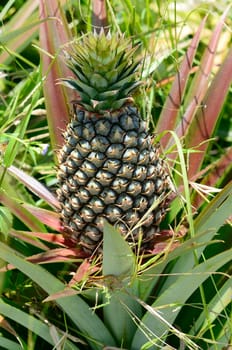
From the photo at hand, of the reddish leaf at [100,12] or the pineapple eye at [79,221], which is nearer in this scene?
the pineapple eye at [79,221]

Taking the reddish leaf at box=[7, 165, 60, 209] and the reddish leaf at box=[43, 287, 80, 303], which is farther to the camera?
the reddish leaf at box=[7, 165, 60, 209]

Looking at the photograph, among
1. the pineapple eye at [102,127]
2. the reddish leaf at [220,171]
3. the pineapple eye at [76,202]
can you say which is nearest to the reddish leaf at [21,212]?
the pineapple eye at [76,202]

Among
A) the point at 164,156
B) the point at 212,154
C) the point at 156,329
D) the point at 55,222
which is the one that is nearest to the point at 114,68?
the point at 164,156

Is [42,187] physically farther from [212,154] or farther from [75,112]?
[212,154]

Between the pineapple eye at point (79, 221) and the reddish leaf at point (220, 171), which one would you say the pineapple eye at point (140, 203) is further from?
the reddish leaf at point (220, 171)

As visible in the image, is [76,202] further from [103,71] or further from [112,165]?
[103,71]

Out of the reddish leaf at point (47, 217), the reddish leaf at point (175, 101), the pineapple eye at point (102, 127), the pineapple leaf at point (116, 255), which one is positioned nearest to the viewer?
the pineapple leaf at point (116, 255)

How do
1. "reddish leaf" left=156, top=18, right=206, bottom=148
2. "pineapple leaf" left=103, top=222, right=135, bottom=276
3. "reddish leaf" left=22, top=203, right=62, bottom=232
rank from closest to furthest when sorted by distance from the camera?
"pineapple leaf" left=103, top=222, right=135, bottom=276 → "reddish leaf" left=22, top=203, right=62, bottom=232 → "reddish leaf" left=156, top=18, right=206, bottom=148

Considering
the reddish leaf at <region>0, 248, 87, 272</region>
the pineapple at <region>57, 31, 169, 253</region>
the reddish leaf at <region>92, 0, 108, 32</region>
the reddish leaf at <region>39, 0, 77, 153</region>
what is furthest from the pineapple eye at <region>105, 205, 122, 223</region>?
the reddish leaf at <region>92, 0, 108, 32</region>

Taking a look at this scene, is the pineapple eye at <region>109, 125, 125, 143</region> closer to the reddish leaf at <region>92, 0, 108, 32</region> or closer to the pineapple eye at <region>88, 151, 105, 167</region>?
the pineapple eye at <region>88, 151, 105, 167</region>
